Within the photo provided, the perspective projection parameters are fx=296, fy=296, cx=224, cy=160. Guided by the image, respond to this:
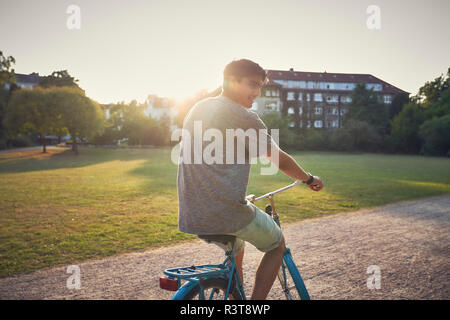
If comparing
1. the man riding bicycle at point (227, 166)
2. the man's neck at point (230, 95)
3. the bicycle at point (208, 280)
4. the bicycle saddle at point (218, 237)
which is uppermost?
the man's neck at point (230, 95)

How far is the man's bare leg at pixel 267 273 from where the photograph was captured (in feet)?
7.43

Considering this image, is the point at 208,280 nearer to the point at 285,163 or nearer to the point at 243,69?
the point at 285,163

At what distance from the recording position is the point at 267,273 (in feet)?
7.51

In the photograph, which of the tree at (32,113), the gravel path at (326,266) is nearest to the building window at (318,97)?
the tree at (32,113)

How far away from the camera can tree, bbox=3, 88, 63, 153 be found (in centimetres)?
3591

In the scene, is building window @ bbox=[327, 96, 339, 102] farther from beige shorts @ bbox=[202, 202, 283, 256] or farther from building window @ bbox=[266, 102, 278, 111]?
beige shorts @ bbox=[202, 202, 283, 256]

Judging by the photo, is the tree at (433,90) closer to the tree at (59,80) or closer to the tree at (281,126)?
the tree at (281,126)

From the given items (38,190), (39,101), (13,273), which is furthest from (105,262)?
(39,101)

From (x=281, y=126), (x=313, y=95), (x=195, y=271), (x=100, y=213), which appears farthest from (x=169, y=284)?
(x=313, y=95)

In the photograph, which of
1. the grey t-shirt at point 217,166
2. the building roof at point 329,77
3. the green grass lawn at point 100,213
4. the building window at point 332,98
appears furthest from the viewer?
the building window at point 332,98

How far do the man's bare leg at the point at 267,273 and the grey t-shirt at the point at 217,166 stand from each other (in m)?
0.46

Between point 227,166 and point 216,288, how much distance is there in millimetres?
952
